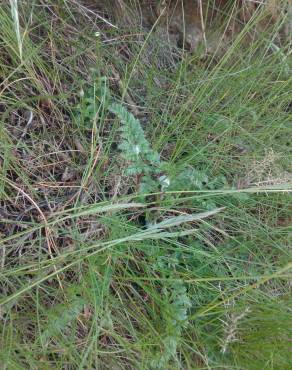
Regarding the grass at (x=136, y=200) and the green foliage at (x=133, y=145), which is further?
the green foliage at (x=133, y=145)

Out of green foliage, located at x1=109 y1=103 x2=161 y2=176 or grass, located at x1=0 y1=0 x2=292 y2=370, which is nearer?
grass, located at x1=0 y1=0 x2=292 y2=370

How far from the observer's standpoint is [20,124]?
1.18 meters

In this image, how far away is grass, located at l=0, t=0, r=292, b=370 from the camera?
1.06 metres

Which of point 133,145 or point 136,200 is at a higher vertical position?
point 133,145

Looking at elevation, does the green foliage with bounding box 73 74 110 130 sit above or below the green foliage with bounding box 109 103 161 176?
above

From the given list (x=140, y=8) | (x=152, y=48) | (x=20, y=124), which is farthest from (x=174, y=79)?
(x=20, y=124)

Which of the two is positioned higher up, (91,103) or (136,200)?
(91,103)

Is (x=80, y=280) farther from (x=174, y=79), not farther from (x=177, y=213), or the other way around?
(x=174, y=79)

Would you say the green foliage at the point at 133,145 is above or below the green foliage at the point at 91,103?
below

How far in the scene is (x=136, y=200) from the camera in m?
1.19

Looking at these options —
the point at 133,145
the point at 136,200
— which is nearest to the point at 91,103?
the point at 133,145

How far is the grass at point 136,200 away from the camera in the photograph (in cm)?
106

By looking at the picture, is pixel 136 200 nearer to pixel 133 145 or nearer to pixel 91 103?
pixel 133 145

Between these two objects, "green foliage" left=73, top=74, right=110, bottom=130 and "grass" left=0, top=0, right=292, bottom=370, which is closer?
"grass" left=0, top=0, right=292, bottom=370
